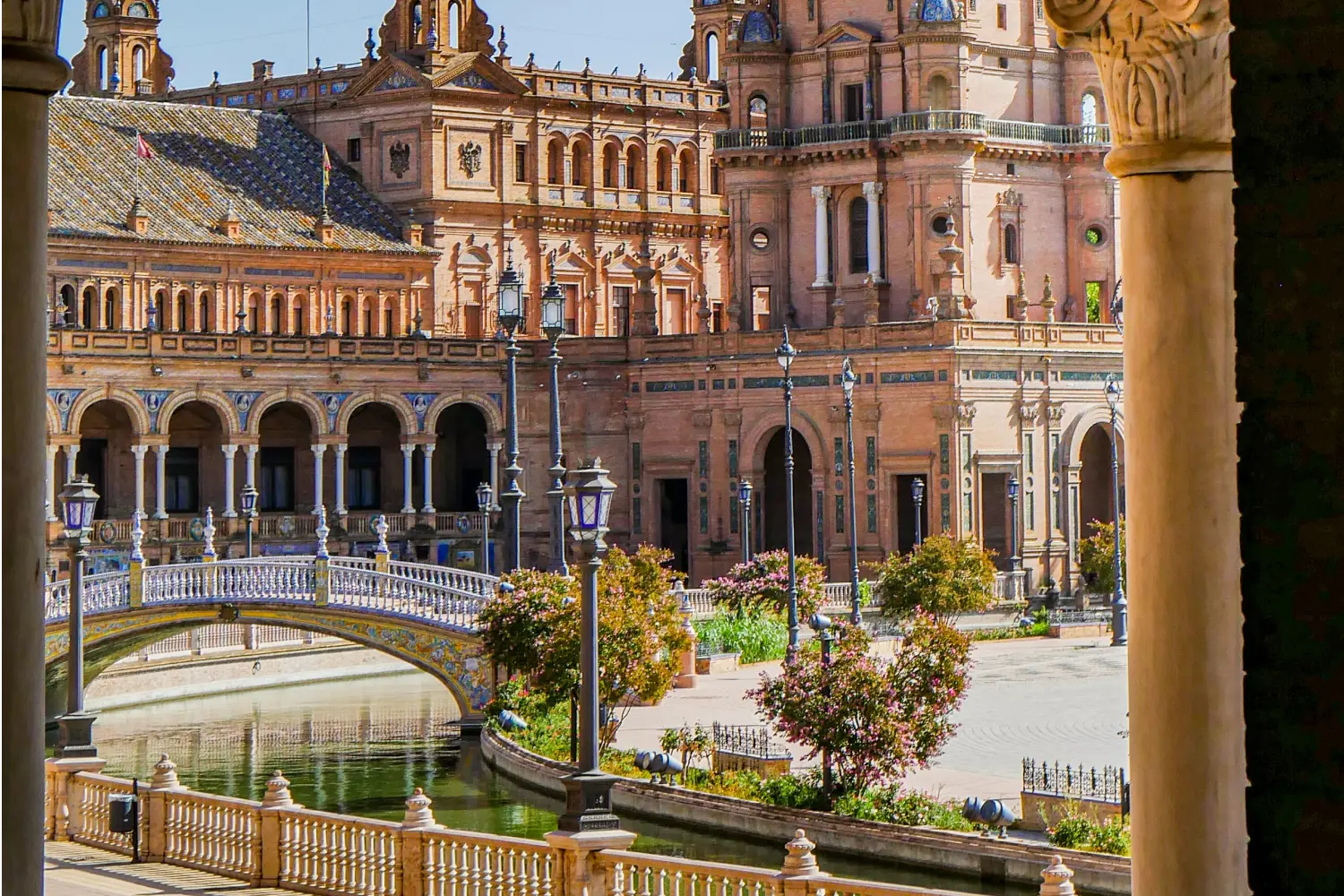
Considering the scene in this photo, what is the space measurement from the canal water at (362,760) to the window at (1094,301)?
75.3 ft

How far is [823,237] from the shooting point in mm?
61531

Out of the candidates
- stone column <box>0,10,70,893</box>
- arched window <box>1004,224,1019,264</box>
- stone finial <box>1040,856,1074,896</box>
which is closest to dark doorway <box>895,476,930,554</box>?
arched window <box>1004,224,1019,264</box>

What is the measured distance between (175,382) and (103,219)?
6027mm

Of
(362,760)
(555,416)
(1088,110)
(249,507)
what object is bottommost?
(362,760)

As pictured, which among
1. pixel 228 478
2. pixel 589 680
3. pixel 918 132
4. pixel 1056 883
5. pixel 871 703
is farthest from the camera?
pixel 918 132

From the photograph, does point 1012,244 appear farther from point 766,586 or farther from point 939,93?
point 766,586

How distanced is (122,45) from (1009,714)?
173 ft

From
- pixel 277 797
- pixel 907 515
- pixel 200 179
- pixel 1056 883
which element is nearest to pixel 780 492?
pixel 907 515

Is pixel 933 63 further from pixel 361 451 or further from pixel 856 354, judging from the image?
pixel 361 451

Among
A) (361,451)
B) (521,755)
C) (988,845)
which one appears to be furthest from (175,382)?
(988,845)

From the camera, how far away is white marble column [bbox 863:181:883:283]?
198ft

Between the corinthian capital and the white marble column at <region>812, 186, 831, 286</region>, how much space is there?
54131 millimetres

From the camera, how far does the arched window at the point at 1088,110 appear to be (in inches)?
2443

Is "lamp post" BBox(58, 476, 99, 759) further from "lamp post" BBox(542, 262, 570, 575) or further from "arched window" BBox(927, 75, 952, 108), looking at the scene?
"arched window" BBox(927, 75, 952, 108)
